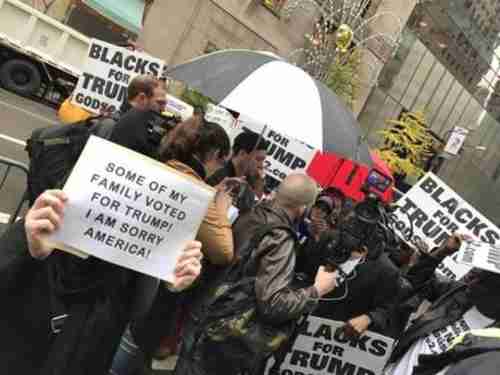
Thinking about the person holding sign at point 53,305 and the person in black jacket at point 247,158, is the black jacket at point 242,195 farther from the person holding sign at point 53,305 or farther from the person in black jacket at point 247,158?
the person holding sign at point 53,305

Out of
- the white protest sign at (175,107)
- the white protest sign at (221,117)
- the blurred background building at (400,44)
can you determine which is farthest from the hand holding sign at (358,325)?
the blurred background building at (400,44)

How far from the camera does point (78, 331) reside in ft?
6.46

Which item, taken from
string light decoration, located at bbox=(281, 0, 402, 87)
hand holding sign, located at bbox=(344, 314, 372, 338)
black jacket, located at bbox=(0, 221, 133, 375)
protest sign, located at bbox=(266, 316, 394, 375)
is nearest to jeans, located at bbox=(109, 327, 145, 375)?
protest sign, located at bbox=(266, 316, 394, 375)

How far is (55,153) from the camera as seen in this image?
10.6 ft

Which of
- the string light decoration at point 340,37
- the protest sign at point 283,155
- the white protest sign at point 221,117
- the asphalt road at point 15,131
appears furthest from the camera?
the string light decoration at point 340,37

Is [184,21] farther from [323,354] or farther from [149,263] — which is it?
[149,263]

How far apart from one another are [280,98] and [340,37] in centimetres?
1654

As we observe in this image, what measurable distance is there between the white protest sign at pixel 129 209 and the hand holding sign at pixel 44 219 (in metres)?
0.03

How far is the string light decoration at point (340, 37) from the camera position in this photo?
2110 centimetres

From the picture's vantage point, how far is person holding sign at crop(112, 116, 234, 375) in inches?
113

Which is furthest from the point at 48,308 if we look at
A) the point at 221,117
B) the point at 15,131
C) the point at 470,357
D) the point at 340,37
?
the point at 340,37

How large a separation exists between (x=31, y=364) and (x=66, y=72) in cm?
1395

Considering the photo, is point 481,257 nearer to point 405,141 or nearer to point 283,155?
point 283,155

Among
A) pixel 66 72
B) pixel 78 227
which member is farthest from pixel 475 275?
pixel 66 72
